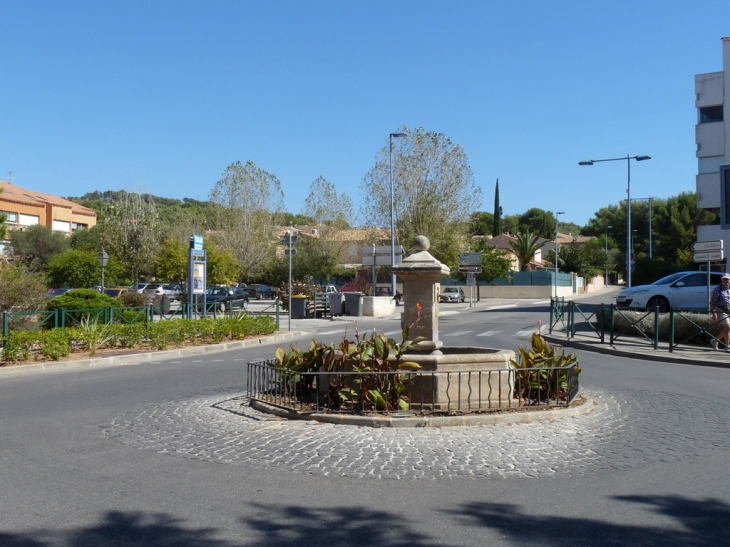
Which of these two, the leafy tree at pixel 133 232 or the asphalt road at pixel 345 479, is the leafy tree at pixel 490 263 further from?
the asphalt road at pixel 345 479

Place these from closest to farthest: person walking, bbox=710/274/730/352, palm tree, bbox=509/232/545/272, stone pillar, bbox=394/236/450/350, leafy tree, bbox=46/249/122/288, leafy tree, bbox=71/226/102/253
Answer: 1. stone pillar, bbox=394/236/450/350
2. person walking, bbox=710/274/730/352
3. leafy tree, bbox=46/249/122/288
4. leafy tree, bbox=71/226/102/253
5. palm tree, bbox=509/232/545/272

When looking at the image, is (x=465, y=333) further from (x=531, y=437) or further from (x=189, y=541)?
(x=189, y=541)

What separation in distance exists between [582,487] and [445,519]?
1412mm

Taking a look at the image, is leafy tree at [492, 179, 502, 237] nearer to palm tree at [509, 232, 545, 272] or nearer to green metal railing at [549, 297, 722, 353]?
palm tree at [509, 232, 545, 272]

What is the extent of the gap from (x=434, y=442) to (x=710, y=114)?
104 feet

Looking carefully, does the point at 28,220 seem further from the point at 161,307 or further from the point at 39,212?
the point at 161,307

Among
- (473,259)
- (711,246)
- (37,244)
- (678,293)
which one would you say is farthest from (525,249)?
(711,246)

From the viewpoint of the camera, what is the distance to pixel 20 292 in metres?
19.5

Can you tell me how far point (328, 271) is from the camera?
203ft

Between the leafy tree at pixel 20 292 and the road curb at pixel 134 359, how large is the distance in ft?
18.1

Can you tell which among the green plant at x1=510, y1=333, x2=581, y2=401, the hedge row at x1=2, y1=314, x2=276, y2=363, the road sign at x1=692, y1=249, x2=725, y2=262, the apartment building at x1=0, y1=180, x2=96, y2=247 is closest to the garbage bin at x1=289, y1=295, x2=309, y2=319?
the hedge row at x1=2, y1=314, x2=276, y2=363

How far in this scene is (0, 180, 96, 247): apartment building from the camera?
57344 millimetres

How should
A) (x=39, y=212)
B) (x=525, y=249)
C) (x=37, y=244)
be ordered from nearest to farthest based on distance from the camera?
(x=37, y=244) → (x=39, y=212) → (x=525, y=249)

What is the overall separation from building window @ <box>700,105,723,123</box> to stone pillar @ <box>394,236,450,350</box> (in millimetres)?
29035
